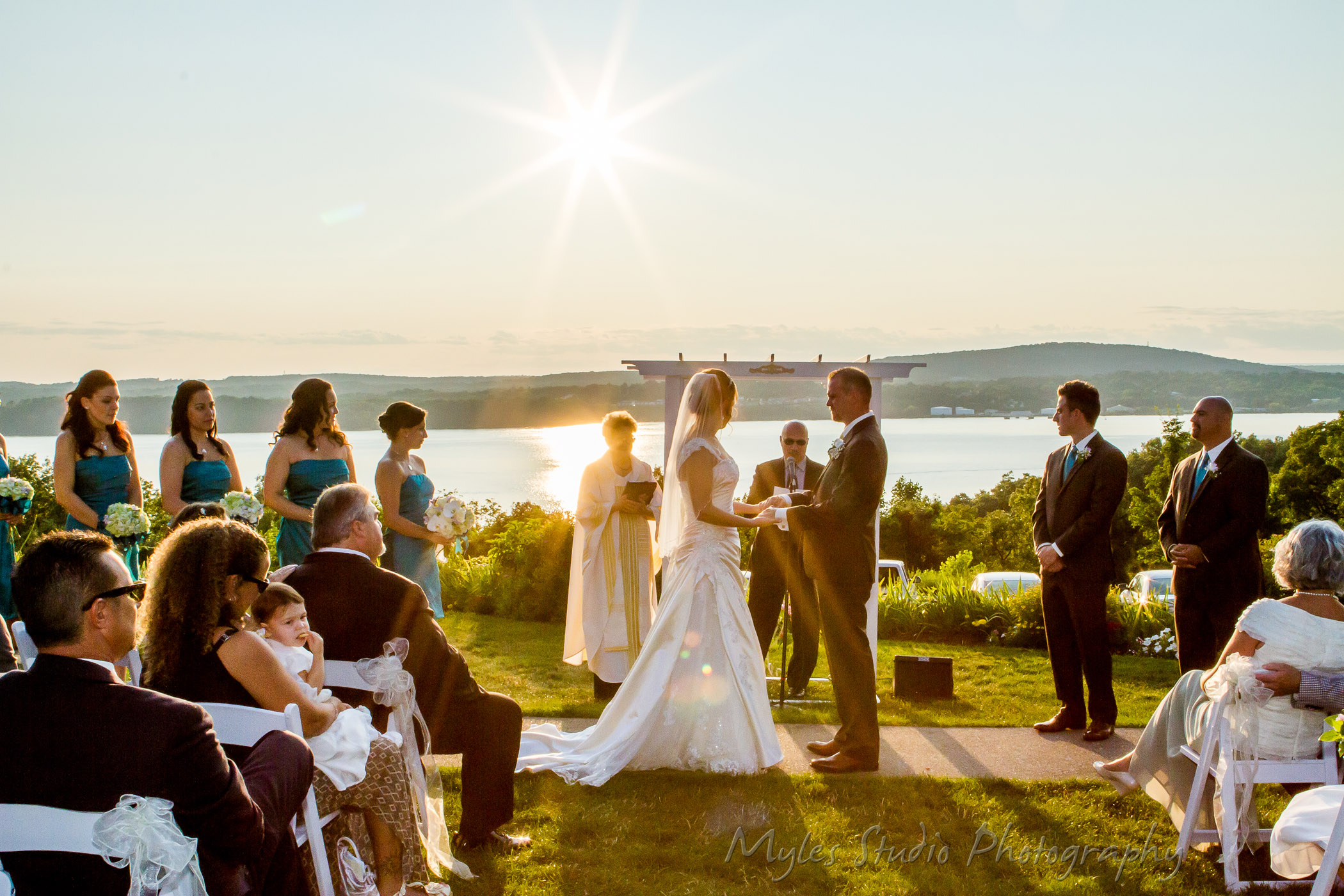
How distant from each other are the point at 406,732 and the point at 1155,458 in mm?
37538

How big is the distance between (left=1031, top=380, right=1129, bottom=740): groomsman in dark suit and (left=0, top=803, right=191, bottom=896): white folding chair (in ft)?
18.1

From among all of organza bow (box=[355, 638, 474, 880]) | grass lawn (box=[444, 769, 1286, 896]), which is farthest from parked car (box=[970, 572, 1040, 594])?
organza bow (box=[355, 638, 474, 880])

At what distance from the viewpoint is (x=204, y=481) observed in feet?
19.7

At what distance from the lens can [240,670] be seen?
3.04m

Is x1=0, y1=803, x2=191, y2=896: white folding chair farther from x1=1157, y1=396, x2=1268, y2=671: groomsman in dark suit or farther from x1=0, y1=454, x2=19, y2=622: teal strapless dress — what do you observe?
x1=1157, y1=396, x2=1268, y2=671: groomsman in dark suit

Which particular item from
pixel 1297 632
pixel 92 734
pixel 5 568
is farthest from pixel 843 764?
pixel 5 568

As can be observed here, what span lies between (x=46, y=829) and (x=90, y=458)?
14.0 ft

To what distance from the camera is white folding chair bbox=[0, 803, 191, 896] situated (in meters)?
2.23

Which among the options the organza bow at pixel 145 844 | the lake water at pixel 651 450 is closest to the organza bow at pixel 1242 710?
the lake water at pixel 651 450

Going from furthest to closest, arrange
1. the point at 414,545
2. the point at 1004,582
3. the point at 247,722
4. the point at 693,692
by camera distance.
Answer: the point at 1004,582 → the point at 414,545 → the point at 693,692 → the point at 247,722

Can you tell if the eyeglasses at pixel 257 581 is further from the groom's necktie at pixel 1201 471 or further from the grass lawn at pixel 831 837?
the groom's necktie at pixel 1201 471

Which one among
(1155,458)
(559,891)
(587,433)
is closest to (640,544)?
(587,433)

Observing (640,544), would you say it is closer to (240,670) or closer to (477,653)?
(477,653)

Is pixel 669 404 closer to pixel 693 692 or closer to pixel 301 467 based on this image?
pixel 693 692
